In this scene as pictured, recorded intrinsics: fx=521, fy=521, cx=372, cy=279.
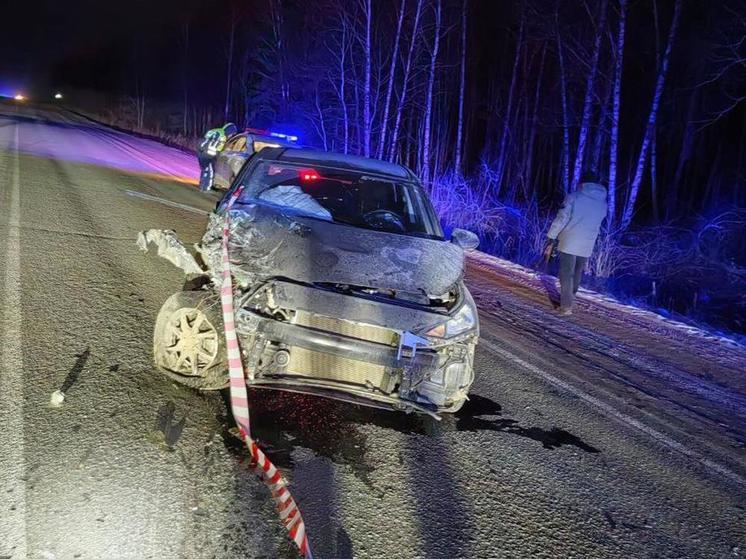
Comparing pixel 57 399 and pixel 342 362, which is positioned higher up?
pixel 342 362

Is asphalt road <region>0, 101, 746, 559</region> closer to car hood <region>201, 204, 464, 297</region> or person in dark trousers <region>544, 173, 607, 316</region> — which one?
car hood <region>201, 204, 464, 297</region>

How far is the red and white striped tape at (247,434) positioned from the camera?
2285 millimetres

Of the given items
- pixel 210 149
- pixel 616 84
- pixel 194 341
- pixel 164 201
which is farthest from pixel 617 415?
pixel 616 84

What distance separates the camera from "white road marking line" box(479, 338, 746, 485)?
3.53 metres

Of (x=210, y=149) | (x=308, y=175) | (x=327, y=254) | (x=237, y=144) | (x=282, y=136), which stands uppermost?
(x=282, y=136)

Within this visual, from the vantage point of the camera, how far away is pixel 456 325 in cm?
334

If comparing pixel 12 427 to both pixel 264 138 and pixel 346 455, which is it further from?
pixel 264 138

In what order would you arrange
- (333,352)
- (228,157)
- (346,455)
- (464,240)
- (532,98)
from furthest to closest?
(532,98), (228,157), (464,240), (333,352), (346,455)

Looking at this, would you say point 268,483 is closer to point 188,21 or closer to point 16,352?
point 16,352

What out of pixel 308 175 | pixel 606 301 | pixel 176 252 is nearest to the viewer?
pixel 176 252

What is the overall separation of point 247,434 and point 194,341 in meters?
0.82

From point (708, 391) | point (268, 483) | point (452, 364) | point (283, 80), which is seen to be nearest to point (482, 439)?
point (452, 364)

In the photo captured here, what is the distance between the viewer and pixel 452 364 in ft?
10.9

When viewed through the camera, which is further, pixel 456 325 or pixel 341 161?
pixel 341 161
